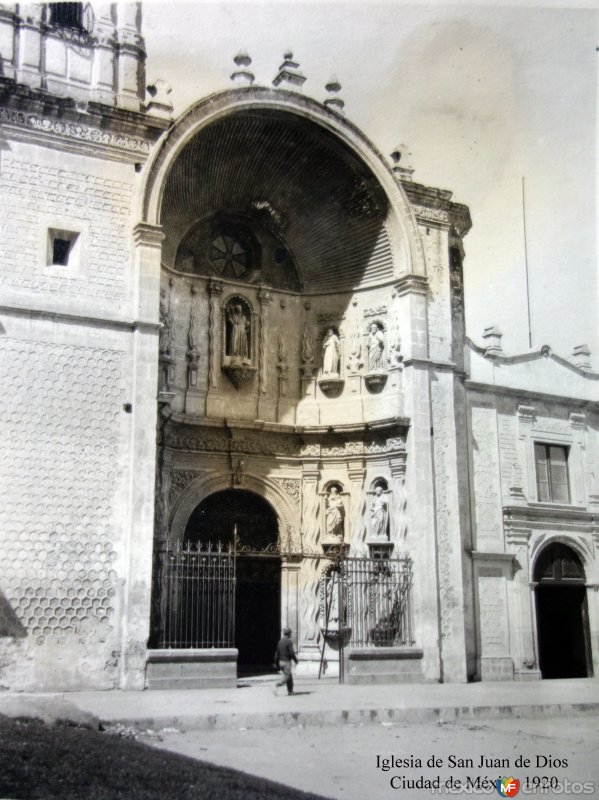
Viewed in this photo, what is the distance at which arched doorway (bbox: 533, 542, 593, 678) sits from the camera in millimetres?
21656

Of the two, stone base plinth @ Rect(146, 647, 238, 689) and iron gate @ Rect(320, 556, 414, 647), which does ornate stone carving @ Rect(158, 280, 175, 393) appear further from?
stone base plinth @ Rect(146, 647, 238, 689)

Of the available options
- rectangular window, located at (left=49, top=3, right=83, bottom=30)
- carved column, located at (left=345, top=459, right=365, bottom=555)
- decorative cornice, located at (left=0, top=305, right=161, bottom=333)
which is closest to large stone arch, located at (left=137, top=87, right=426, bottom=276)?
decorative cornice, located at (left=0, top=305, right=161, bottom=333)

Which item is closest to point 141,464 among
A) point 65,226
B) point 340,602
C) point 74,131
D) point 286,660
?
point 286,660

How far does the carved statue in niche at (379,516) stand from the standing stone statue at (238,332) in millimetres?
4243

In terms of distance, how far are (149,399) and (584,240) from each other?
26.7ft

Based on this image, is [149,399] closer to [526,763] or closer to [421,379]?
[421,379]

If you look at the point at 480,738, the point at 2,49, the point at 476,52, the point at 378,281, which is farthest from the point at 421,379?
the point at 2,49

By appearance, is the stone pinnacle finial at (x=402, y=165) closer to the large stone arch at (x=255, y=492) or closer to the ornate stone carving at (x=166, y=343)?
the ornate stone carving at (x=166, y=343)

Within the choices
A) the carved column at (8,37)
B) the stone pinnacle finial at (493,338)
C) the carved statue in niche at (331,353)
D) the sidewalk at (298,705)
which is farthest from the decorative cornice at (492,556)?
the carved column at (8,37)

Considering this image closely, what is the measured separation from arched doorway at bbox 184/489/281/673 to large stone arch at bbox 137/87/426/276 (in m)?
6.32

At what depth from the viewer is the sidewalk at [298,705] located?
12410 mm

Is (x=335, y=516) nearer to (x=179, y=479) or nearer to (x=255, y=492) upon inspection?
(x=255, y=492)

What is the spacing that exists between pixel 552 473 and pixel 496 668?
5.24 meters

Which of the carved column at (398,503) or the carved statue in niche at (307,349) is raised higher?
the carved statue in niche at (307,349)
